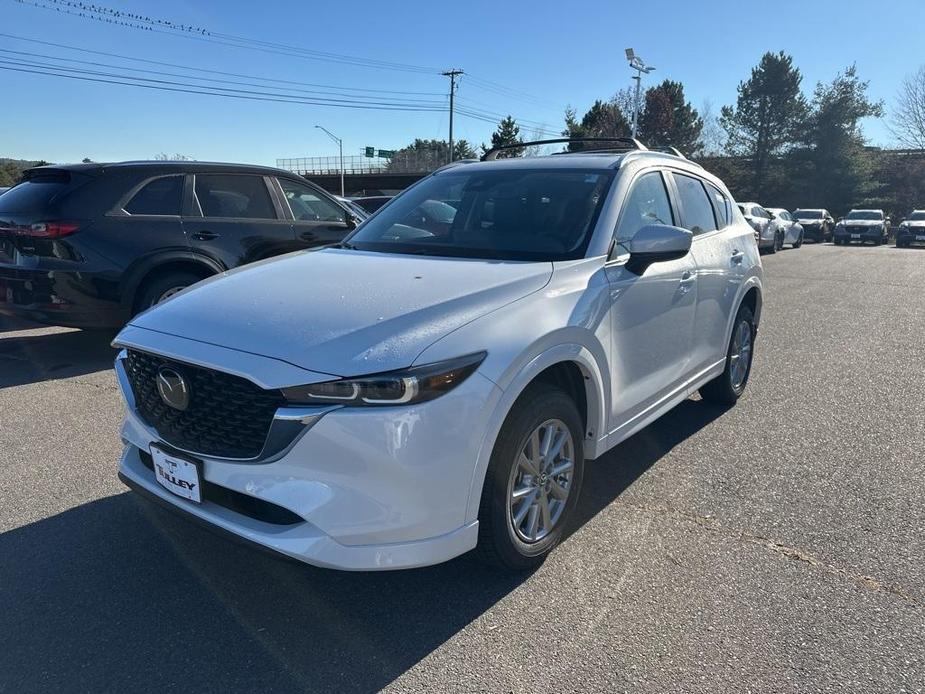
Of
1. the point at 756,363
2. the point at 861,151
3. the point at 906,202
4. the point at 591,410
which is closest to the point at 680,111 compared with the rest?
the point at 861,151

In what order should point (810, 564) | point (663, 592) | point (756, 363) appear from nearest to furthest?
point (663, 592)
point (810, 564)
point (756, 363)

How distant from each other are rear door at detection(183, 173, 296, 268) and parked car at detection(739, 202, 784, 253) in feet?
52.4

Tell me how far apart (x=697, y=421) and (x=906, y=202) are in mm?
57585

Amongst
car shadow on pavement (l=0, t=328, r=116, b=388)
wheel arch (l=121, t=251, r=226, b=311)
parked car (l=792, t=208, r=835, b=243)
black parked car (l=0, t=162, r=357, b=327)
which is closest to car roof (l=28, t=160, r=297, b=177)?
black parked car (l=0, t=162, r=357, b=327)

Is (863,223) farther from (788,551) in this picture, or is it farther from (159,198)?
(788,551)

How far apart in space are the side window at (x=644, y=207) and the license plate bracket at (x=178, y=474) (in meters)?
2.24

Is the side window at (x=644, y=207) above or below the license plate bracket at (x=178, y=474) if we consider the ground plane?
above

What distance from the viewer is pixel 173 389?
248cm

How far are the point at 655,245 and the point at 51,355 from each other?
595 cm

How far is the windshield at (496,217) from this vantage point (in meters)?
3.31

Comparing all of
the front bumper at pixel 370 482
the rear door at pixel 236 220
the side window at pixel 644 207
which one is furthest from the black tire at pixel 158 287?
the side window at pixel 644 207

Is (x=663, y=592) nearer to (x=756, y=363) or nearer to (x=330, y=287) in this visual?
(x=330, y=287)

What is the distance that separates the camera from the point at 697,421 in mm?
4887

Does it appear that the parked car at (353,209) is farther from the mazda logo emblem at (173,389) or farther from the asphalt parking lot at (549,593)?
the mazda logo emblem at (173,389)
